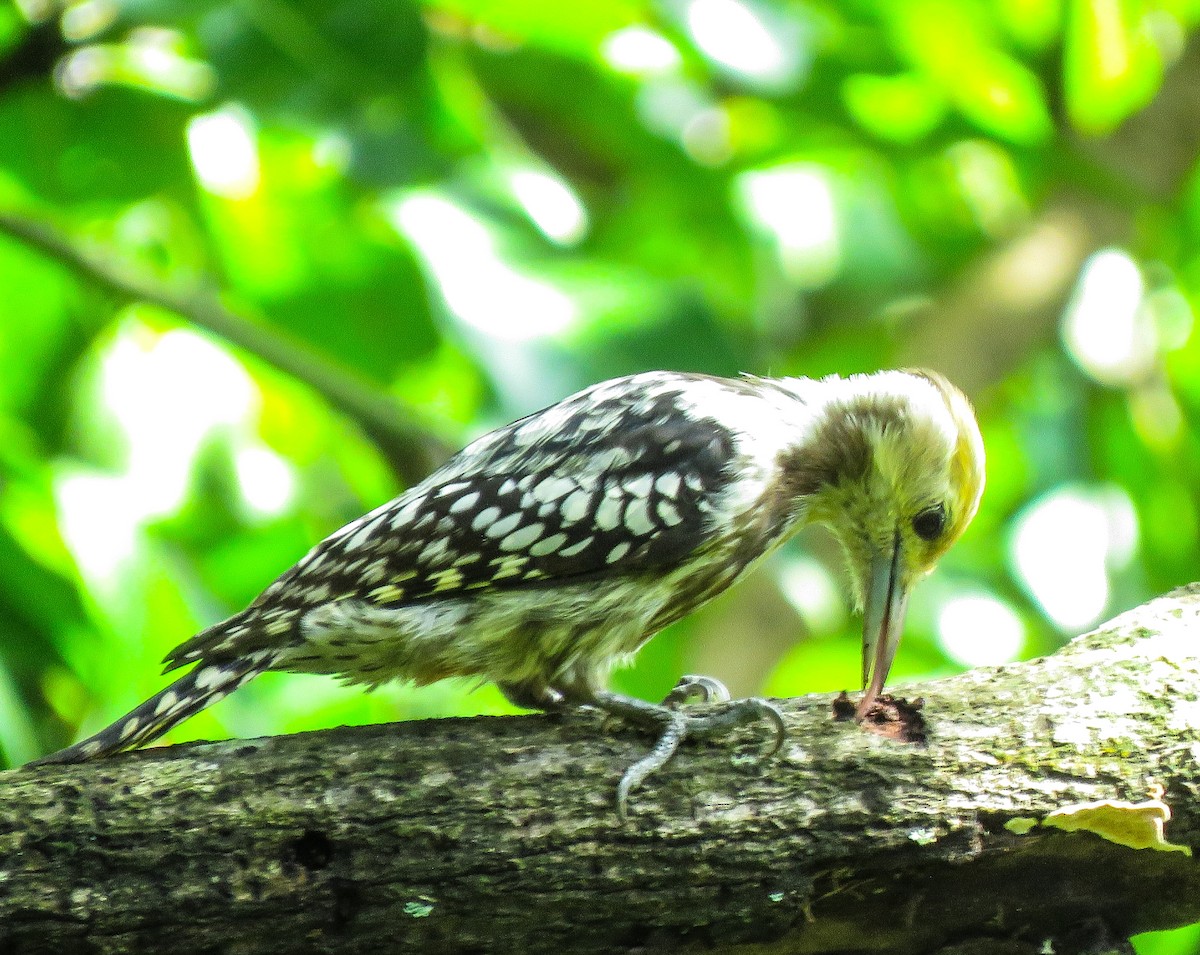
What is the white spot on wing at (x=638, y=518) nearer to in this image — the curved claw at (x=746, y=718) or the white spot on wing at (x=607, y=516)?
the white spot on wing at (x=607, y=516)

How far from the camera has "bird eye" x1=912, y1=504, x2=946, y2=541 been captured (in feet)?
9.98

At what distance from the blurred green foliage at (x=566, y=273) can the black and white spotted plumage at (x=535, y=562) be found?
750 mm

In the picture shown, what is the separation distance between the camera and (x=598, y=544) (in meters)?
2.66

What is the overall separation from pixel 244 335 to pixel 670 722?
7.99 feet

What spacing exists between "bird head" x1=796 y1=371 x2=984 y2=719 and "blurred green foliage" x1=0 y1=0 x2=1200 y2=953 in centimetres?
112

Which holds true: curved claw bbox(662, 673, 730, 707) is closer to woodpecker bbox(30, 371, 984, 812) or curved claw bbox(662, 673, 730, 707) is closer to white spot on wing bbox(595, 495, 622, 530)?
woodpecker bbox(30, 371, 984, 812)

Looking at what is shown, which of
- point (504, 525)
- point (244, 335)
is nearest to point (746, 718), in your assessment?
point (504, 525)

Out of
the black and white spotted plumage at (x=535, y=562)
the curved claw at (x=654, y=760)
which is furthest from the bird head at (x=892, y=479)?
the curved claw at (x=654, y=760)

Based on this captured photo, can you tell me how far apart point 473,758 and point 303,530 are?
2355 millimetres

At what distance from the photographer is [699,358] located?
427 cm

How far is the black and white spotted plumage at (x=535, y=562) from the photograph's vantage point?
8.63ft

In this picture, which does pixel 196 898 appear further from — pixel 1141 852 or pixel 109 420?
pixel 109 420

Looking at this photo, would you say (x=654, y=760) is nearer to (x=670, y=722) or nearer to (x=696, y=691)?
(x=670, y=722)

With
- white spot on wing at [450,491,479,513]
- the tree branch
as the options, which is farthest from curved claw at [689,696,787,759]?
the tree branch
